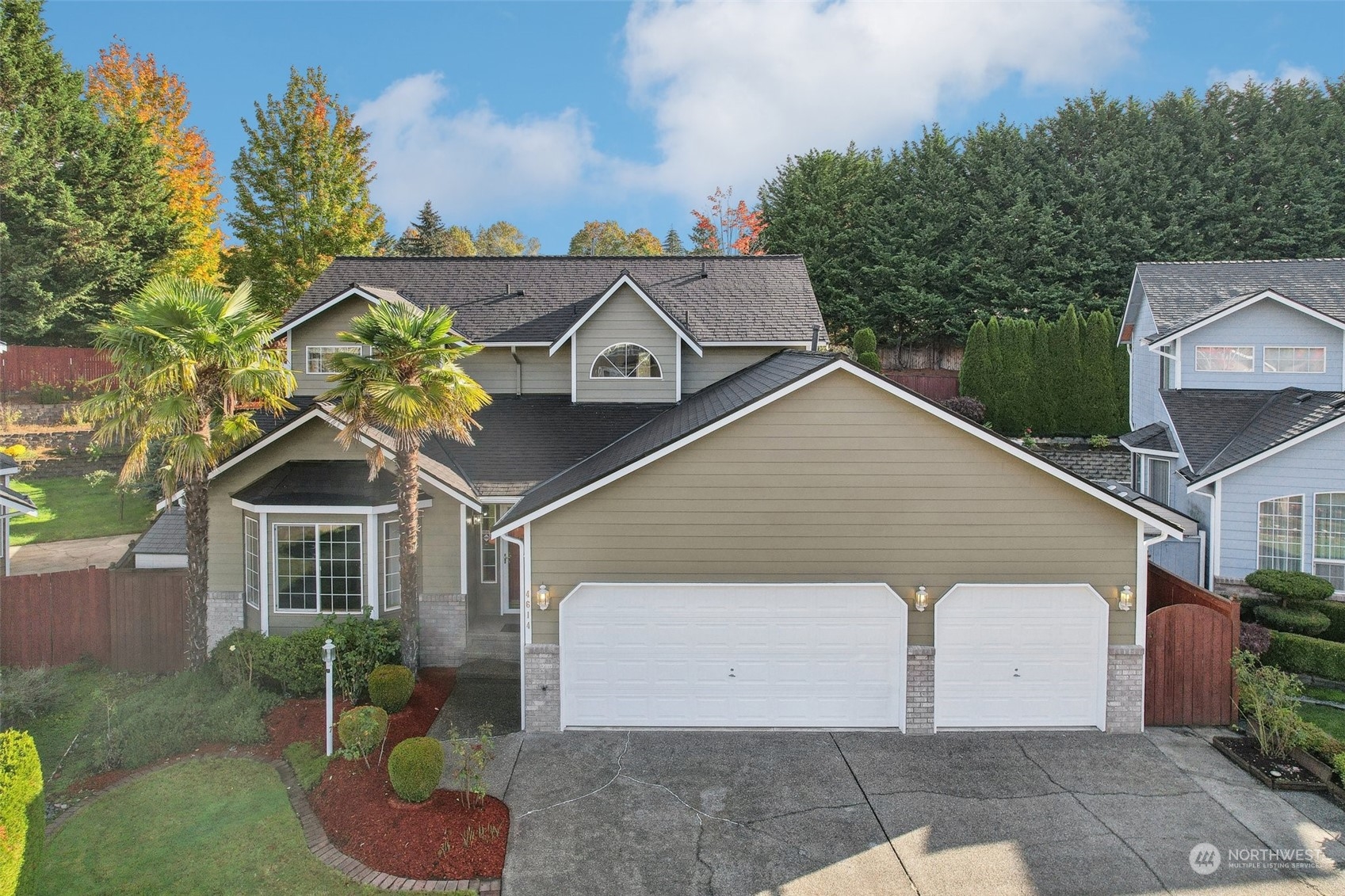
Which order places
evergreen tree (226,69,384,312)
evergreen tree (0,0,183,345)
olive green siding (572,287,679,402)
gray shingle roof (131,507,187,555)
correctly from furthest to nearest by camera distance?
evergreen tree (226,69,384,312) → evergreen tree (0,0,183,345) → olive green siding (572,287,679,402) → gray shingle roof (131,507,187,555)

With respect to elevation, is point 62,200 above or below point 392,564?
above

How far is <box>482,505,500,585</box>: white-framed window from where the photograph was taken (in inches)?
626

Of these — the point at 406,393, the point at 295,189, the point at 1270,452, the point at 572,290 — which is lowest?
the point at 1270,452

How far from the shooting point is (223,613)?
14125 millimetres

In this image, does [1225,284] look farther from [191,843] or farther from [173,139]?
[173,139]

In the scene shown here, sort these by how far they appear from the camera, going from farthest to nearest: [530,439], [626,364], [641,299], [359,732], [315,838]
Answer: [626,364] → [641,299] → [530,439] → [359,732] → [315,838]

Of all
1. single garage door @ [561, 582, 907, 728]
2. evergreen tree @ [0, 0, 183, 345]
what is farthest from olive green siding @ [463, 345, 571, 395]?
evergreen tree @ [0, 0, 183, 345]

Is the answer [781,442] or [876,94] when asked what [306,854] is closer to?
[781,442]

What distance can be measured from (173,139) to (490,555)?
108 ft

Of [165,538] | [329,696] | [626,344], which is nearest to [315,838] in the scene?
[329,696]

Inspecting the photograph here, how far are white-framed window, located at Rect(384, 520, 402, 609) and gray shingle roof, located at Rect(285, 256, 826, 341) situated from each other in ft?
20.1

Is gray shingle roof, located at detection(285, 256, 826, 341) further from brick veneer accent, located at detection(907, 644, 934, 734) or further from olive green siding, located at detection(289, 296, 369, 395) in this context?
brick veneer accent, located at detection(907, 644, 934, 734)

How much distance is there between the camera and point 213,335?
1192cm

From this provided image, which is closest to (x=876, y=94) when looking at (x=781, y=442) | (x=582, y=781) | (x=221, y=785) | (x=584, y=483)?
(x=781, y=442)
